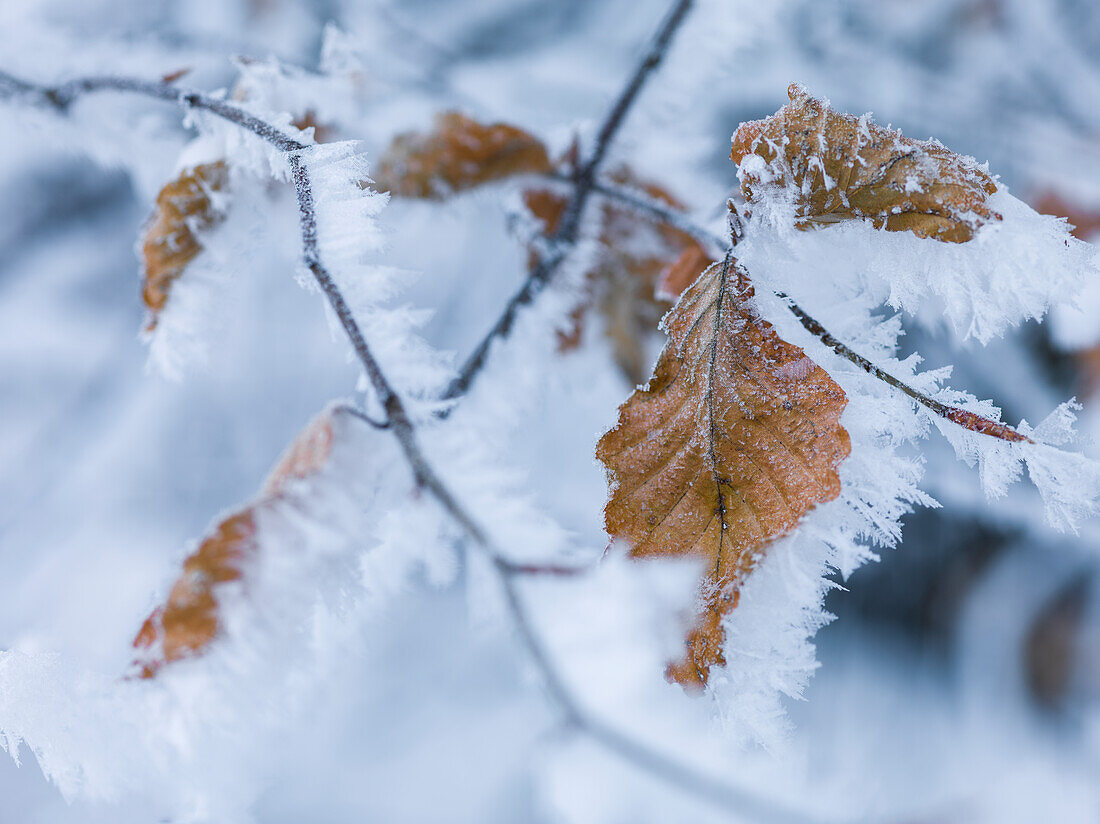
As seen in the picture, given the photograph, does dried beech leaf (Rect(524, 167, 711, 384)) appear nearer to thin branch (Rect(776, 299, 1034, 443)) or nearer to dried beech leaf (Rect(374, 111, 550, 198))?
dried beech leaf (Rect(374, 111, 550, 198))

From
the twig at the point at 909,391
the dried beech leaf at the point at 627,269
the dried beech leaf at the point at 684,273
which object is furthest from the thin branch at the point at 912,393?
the dried beech leaf at the point at 627,269

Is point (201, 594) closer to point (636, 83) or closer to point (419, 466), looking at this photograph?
point (419, 466)

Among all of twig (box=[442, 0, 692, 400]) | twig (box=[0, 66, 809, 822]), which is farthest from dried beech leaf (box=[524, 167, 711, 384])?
twig (box=[0, 66, 809, 822])

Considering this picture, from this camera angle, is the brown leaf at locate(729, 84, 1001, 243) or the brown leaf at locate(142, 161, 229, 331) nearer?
the brown leaf at locate(729, 84, 1001, 243)

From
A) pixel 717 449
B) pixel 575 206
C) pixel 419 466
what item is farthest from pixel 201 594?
pixel 575 206

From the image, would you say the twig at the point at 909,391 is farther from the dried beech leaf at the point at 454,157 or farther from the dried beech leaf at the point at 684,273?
the dried beech leaf at the point at 454,157
